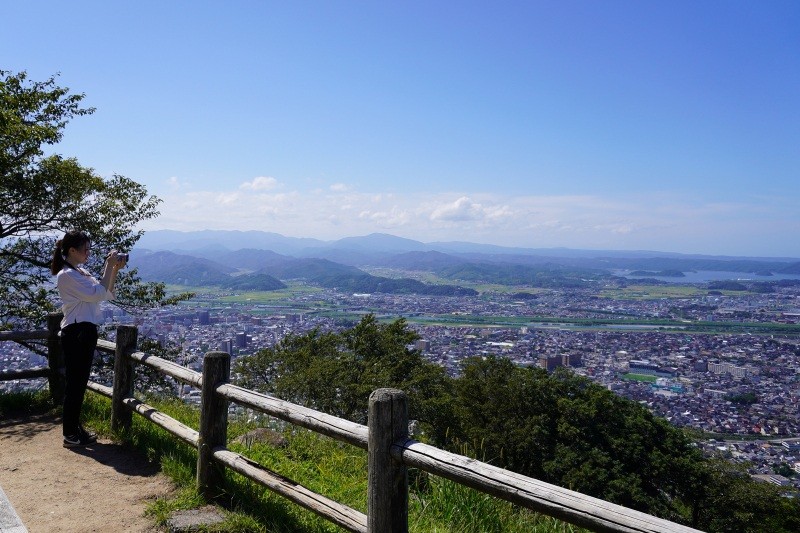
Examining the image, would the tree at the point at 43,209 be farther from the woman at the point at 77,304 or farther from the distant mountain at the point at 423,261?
the distant mountain at the point at 423,261

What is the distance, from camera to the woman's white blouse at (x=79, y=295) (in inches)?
173

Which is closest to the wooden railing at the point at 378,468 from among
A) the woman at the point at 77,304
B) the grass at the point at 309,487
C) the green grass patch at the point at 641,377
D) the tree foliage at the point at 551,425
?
the grass at the point at 309,487

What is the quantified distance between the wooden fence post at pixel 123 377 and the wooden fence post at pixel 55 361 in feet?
5.08

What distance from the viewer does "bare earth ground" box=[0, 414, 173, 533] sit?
3486 millimetres

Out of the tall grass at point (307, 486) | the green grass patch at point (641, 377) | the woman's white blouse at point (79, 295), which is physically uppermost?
the woman's white blouse at point (79, 295)

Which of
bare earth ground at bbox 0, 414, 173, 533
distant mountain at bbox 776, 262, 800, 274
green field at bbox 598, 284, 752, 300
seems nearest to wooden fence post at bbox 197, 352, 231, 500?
bare earth ground at bbox 0, 414, 173, 533

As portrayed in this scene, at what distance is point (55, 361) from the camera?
20.7 ft

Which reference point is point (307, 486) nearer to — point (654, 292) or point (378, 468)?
point (378, 468)

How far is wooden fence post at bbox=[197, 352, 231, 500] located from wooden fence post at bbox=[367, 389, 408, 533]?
63.0 inches

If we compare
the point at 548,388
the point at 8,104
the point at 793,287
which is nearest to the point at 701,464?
the point at 548,388

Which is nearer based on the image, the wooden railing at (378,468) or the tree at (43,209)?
the wooden railing at (378,468)

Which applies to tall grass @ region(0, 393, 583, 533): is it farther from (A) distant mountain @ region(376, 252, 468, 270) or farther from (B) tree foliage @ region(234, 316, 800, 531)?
(A) distant mountain @ region(376, 252, 468, 270)

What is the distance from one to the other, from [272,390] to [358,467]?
521 inches

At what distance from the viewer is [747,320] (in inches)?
2707
